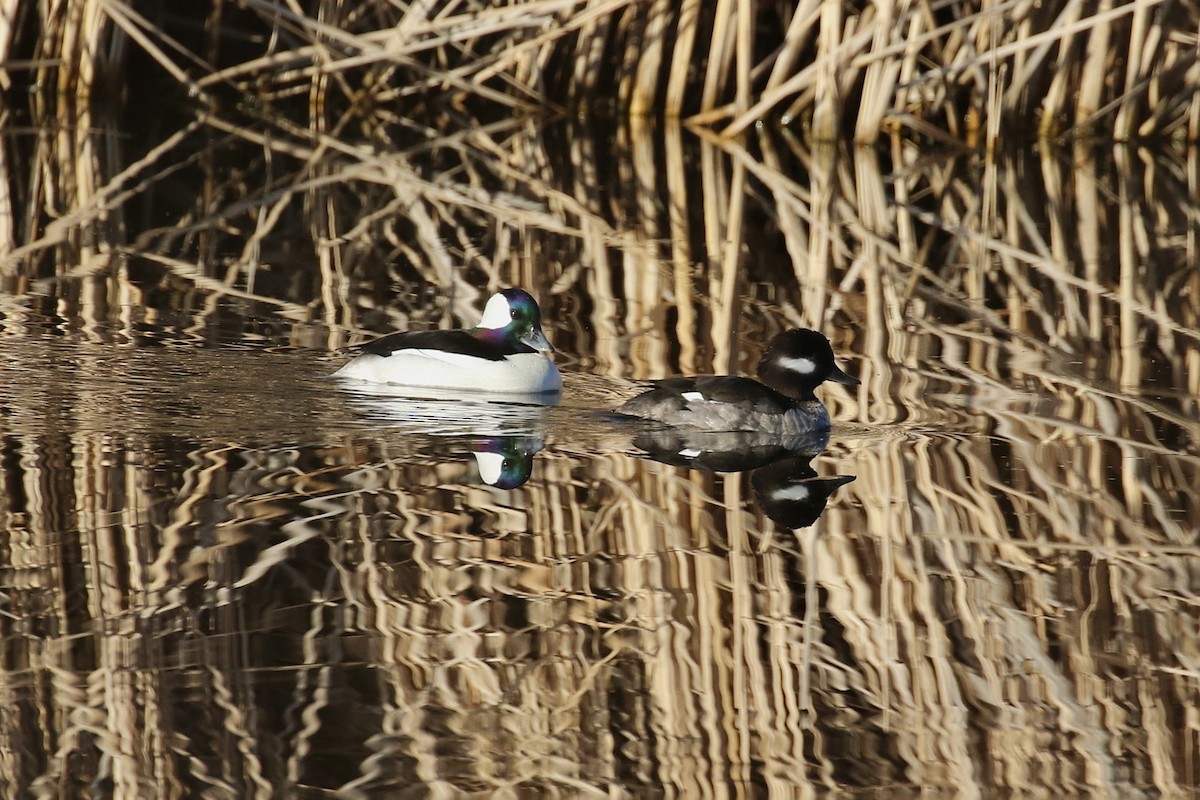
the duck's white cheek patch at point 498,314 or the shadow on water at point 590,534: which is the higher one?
the duck's white cheek patch at point 498,314

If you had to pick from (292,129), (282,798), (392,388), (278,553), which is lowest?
(282,798)

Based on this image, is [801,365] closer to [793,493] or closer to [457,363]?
[793,493]

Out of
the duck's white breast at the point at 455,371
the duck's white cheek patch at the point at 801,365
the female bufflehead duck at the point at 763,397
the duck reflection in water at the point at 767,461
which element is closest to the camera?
the duck reflection in water at the point at 767,461

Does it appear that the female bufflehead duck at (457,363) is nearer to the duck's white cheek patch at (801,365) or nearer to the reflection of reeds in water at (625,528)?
the reflection of reeds in water at (625,528)

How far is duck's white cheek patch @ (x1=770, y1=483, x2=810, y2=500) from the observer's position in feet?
21.3

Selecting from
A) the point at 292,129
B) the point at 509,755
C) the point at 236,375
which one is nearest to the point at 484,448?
→ the point at 236,375

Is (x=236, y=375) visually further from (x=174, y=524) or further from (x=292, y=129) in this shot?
(x=292, y=129)

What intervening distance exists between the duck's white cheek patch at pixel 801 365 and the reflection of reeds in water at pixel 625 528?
1.32 ft

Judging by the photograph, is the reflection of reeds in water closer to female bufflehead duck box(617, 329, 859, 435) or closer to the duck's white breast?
female bufflehead duck box(617, 329, 859, 435)

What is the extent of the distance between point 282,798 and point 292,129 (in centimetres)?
1395

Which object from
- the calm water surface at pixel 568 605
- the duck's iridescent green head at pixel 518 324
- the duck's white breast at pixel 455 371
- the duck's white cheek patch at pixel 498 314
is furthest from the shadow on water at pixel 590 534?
the duck's white cheek patch at pixel 498 314

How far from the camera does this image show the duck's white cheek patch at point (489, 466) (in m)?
6.53

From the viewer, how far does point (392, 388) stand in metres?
7.75

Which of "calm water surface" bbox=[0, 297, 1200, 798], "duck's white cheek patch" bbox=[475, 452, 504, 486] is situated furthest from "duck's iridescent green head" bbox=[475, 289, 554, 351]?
"duck's white cheek patch" bbox=[475, 452, 504, 486]
